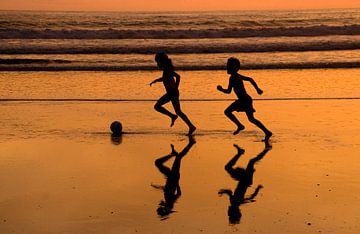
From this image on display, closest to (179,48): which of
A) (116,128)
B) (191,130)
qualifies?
(191,130)

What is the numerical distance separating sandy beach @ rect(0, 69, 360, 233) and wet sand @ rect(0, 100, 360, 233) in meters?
0.02

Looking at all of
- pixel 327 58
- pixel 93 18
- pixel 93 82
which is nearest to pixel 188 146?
pixel 93 82

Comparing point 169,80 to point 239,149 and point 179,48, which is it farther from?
point 179,48

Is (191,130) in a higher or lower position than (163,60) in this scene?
lower

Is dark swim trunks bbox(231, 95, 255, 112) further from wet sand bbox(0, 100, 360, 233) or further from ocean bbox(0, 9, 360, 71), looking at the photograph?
ocean bbox(0, 9, 360, 71)

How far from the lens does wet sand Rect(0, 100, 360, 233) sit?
816 centimetres

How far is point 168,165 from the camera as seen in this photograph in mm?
11141

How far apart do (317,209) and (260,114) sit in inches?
294

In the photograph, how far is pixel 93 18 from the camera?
218 ft

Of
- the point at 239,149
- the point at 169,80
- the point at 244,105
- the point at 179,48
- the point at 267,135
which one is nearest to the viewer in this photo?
the point at 239,149

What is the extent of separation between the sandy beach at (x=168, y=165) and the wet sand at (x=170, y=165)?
16mm

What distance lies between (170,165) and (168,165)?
30 millimetres

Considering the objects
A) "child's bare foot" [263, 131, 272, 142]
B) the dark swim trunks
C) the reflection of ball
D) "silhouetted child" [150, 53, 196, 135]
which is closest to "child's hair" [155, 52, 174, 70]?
"silhouetted child" [150, 53, 196, 135]

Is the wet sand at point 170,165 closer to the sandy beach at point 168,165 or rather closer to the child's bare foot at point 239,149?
the sandy beach at point 168,165
